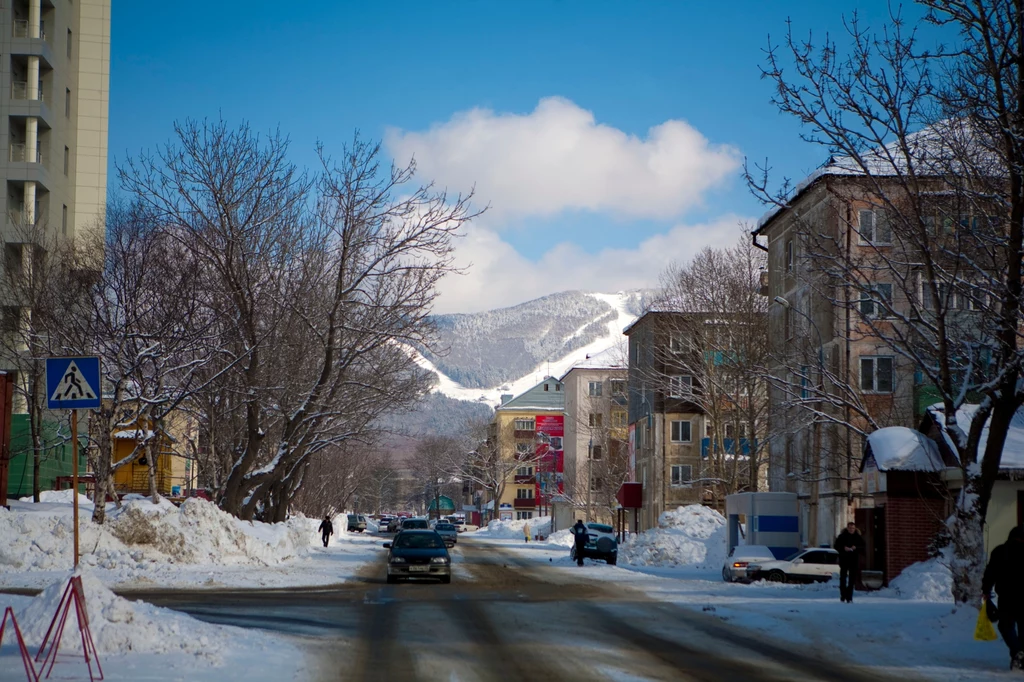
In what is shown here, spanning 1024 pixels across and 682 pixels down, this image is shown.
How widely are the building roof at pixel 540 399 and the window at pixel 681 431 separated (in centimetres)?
7630

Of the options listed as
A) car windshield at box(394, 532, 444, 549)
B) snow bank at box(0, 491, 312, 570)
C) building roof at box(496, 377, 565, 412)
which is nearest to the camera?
snow bank at box(0, 491, 312, 570)

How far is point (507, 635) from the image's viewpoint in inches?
667

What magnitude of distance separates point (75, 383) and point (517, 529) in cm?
9292

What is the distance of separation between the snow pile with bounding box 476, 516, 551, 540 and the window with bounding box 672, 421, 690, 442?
21082mm

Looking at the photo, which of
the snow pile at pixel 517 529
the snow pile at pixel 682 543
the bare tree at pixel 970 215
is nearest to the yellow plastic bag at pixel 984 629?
the bare tree at pixel 970 215

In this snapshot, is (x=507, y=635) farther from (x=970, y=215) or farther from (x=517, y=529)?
(x=517, y=529)

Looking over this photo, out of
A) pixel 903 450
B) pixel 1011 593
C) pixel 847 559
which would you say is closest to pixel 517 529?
pixel 903 450

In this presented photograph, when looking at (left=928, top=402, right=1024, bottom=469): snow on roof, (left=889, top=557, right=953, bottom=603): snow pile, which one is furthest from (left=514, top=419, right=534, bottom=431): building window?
(left=889, top=557, right=953, bottom=603): snow pile

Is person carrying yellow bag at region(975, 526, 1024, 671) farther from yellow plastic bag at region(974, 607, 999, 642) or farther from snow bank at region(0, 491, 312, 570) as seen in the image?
snow bank at region(0, 491, 312, 570)

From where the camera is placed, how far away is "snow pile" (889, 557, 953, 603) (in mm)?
25094

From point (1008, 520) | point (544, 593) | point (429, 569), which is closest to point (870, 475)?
point (1008, 520)

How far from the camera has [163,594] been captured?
23.5m

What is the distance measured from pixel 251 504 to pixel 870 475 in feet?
77.8

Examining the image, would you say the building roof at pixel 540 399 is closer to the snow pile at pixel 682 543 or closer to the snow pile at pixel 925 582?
the snow pile at pixel 682 543
